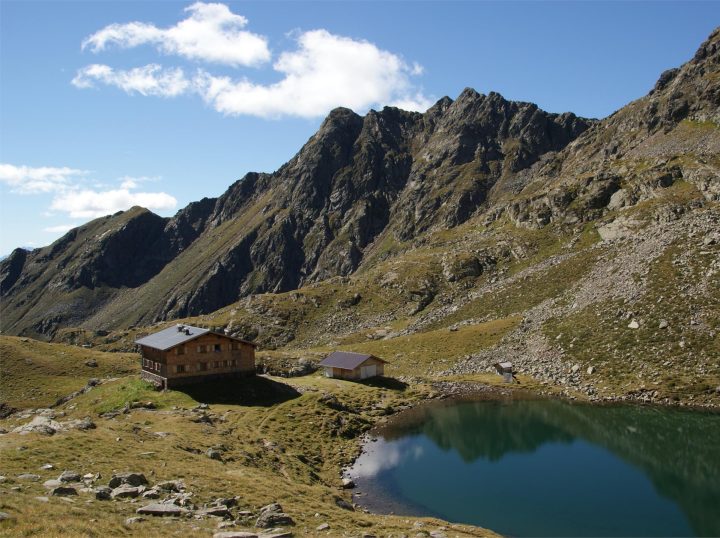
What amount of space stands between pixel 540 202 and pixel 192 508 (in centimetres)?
16681

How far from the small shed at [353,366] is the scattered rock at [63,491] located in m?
59.3

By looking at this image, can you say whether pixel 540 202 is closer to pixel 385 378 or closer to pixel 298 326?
pixel 298 326

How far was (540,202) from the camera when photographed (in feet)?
575

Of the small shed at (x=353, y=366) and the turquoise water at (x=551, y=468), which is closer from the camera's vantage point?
the turquoise water at (x=551, y=468)

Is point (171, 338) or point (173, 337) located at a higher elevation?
point (173, 337)

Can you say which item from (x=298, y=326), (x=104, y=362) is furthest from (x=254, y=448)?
(x=298, y=326)

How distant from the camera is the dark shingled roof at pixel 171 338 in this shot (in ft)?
224

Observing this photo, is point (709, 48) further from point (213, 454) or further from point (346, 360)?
point (213, 454)

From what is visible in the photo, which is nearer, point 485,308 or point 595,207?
point 485,308

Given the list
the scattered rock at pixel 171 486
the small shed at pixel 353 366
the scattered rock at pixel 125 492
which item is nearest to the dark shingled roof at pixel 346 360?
the small shed at pixel 353 366

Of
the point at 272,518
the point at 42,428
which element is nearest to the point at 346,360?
the point at 42,428

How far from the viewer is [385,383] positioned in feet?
280

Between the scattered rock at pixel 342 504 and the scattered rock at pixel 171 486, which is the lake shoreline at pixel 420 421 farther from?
the scattered rock at pixel 171 486

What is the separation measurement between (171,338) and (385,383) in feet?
113
